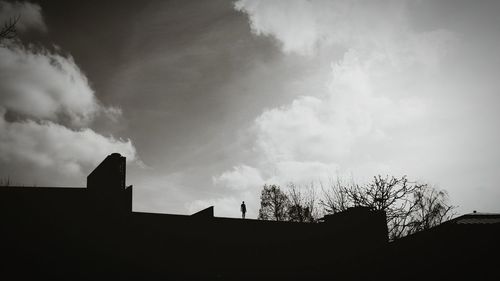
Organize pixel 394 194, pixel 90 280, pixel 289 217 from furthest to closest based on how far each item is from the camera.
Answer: pixel 289 217 → pixel 394 194 → pixel 90 280

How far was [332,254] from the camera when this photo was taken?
16.2 metres

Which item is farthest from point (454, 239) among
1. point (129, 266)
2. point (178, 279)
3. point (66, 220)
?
point (66, 220)

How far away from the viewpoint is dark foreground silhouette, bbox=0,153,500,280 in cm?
1143

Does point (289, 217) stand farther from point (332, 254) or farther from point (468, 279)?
point (468, 279)

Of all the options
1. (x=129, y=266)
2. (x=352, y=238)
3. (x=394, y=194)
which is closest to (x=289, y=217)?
(x=394, y=194)

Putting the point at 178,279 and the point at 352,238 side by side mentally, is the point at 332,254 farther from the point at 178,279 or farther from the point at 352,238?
the point at 178,279

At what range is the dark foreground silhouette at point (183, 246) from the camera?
450 inches

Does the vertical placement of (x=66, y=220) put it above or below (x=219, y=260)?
above

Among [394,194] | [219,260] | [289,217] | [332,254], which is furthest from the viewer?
[289,217]

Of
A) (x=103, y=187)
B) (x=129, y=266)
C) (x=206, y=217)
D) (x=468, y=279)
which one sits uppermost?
(x=103, y=187)

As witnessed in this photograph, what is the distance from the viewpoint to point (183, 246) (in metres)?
13.9

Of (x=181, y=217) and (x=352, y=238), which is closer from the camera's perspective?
(x=181, y=217)

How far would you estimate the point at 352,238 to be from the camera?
16.8 metres

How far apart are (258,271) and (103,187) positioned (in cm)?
787
